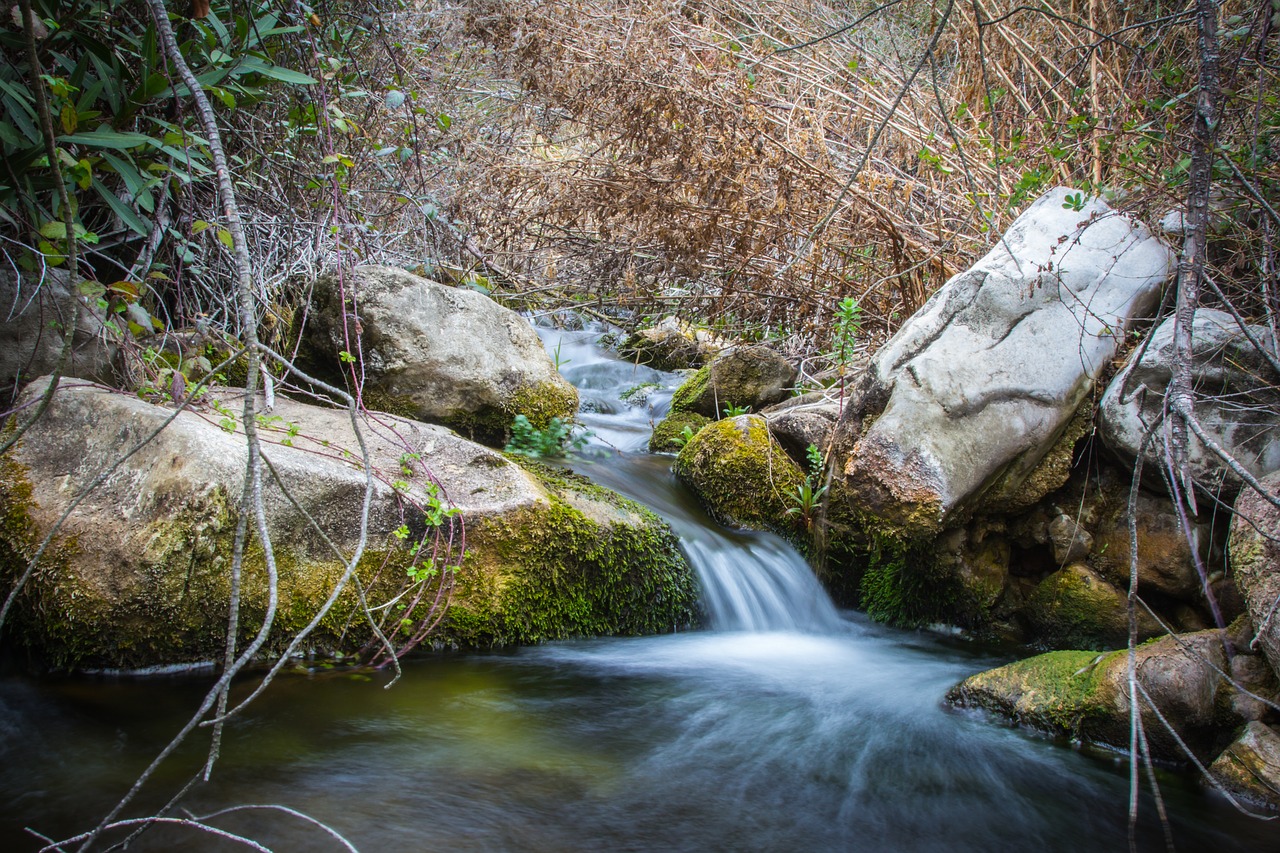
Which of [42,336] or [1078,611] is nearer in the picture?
[42,336]

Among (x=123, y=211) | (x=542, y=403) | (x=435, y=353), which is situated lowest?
(x=542, y=403)

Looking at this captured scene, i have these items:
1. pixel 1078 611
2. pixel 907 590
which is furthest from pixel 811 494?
pixel 1078 611

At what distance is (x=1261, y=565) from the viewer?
298 centimetres

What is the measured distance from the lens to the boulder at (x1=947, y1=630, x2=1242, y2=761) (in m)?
3.02

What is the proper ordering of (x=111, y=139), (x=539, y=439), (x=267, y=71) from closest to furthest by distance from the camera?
(x=111, y=139) < (x=267, y=71) < (x=539, y=439)

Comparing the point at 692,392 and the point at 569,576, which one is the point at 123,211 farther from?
the point at 692,392

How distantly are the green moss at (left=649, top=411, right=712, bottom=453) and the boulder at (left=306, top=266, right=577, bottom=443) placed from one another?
95 cm

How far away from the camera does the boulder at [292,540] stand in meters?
3.08

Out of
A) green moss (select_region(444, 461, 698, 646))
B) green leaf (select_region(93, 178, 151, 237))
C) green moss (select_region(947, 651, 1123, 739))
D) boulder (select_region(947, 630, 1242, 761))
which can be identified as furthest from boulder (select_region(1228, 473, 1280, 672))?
green leaf (select_region(93, 178, 151, 237))

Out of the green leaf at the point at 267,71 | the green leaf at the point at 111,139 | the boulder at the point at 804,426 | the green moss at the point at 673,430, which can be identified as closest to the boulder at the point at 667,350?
the green moss at the point at 673,430

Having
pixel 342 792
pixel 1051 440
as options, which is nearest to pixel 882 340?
pixel 1051 440

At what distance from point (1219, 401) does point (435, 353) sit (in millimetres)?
4140

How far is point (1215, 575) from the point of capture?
371 centimetres

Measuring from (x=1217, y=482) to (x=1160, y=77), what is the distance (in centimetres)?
216
